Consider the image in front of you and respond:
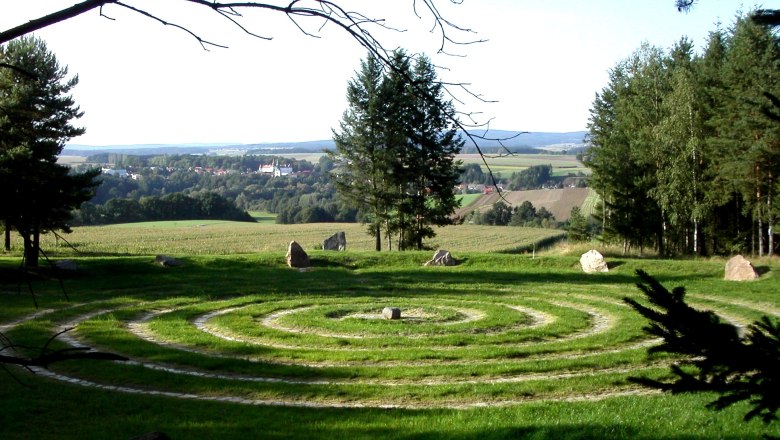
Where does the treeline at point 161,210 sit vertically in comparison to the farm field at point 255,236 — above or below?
above

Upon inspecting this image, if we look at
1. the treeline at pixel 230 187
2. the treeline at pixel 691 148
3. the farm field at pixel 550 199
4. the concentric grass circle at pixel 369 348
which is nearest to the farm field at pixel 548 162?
the farm field at pixel 550 199

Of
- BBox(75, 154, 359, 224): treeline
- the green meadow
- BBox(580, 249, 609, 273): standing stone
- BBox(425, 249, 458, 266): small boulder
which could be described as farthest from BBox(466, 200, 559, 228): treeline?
the green meadow

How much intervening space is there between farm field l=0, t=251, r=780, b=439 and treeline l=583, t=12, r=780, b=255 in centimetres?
822

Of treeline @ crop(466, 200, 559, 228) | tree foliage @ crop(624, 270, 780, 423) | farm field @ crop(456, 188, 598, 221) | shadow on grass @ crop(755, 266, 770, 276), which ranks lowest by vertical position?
shadow on grass @ crop(755, 266, 770, 276)

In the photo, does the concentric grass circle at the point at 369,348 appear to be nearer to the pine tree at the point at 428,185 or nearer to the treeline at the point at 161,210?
the pine tree at the point at 428,185

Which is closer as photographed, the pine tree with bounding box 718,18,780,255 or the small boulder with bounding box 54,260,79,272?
the small boulder with bounding box 54,260,79,272

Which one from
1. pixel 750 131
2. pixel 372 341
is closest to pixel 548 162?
pixel 750 131

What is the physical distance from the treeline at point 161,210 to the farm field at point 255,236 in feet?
9.46

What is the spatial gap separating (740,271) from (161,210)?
197ft

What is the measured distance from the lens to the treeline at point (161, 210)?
2630 inches

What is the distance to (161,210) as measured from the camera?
72375mm

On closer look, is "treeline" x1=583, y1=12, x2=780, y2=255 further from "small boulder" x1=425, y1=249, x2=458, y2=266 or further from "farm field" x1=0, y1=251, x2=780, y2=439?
"small boulder" x1=425, y1=249, x2=458, y2=266

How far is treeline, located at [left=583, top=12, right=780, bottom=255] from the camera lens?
31797mm

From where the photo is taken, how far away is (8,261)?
2623 centimetres
